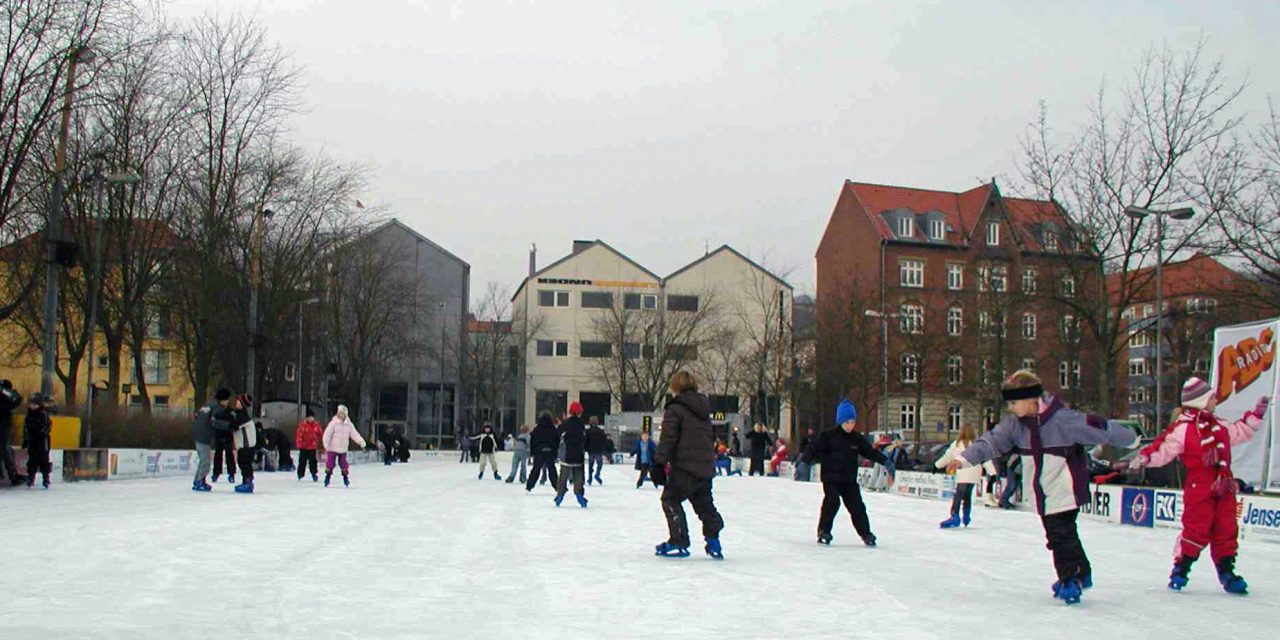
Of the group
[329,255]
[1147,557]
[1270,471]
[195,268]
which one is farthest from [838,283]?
[1147,557]

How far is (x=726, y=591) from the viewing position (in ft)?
30.3

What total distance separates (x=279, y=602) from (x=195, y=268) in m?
35.4

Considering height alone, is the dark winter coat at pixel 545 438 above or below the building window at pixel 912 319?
below

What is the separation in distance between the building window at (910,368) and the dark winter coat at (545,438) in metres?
31.5

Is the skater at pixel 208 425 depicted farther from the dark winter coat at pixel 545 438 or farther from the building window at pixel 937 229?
the building window at pixel 937 229

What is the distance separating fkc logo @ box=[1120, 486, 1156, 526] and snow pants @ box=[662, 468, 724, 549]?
10.7 metres

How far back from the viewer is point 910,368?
5222cm

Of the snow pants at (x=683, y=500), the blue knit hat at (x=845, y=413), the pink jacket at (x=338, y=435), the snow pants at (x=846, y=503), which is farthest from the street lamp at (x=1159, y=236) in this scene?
the snow pants at (x=683, y=500)

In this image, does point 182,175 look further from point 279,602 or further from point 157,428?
point 279,602

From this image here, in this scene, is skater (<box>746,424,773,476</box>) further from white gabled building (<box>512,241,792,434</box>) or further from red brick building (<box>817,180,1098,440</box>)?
white gabled building (<box>512,241,792,434</box>)

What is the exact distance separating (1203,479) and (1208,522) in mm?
318

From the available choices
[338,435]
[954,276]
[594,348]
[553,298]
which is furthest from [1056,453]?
[553,298]

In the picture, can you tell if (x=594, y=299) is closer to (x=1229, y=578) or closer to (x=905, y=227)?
(x=905, y=227)

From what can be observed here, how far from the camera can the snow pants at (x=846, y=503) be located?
13258mm
